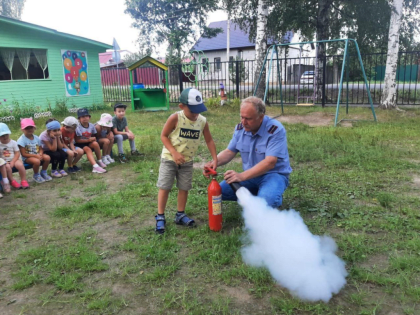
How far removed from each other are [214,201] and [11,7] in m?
45.9

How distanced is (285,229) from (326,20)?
15.0 metres

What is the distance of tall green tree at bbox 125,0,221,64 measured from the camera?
3206 cm

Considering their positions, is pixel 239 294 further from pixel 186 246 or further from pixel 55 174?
pixel 55 174

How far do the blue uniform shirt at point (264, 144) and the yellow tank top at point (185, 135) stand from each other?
498 millimetres

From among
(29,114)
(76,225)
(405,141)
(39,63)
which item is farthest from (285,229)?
(39,63)

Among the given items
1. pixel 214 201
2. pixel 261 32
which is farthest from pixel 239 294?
pixel 261 32

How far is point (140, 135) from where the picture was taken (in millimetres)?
8984

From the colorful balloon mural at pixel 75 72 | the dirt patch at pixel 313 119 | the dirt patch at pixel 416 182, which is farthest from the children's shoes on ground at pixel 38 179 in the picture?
the colorful balloon mural at pixel 75 72

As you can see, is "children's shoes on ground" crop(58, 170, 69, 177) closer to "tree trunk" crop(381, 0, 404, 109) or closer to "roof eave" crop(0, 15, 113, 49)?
"roof eave" crop(0, 15, 113, 49)

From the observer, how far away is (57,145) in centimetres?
553

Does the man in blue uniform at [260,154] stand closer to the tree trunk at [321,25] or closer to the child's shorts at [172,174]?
Answer: the child's shorts at [172,174]

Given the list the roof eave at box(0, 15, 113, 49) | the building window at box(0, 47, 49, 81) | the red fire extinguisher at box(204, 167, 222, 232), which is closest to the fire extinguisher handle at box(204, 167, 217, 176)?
the red fire extinguisher at box(204, 167, 222, 232)

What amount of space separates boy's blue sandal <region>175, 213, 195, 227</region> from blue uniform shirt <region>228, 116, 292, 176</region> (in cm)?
85

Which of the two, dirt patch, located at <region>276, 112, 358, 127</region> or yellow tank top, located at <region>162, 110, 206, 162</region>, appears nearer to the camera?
yellow tank top, located at <region>162, 110, 206, 162</region>
